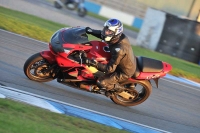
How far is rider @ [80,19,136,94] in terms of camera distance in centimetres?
855

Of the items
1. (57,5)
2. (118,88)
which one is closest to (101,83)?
(118,88)

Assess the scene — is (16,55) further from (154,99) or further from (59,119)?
(59,119)

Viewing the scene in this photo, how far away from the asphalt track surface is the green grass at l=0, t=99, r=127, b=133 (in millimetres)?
1207

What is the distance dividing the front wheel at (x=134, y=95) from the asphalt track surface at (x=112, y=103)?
13cm

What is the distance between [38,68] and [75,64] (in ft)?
2.27

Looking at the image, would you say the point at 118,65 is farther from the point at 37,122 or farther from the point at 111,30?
the point at 37,122

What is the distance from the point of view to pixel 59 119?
6.96m

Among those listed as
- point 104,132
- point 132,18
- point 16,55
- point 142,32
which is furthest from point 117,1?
point 104,132

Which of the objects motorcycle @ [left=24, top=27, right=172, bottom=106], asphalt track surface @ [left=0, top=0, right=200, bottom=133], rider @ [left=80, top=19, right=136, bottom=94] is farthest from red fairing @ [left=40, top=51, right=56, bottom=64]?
rider @ [left=80, top=19, right=136, bottom=94]

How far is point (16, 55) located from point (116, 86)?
2.98 m

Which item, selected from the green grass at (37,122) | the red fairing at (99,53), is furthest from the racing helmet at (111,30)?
the green grass at (37,122)

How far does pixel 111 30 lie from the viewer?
849cm

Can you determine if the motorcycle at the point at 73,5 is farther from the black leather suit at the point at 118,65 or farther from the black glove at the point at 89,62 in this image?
the black glove at the point at 89,62

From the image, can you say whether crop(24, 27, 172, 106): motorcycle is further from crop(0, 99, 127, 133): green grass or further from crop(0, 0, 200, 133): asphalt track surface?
crop(0, 99, 127, 133): green grass
